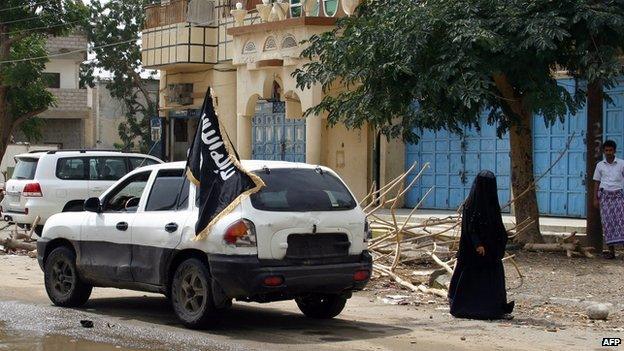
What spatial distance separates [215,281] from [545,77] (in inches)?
278

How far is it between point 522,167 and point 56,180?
8.96 meters

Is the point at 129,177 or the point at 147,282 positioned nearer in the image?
the point at 147,282

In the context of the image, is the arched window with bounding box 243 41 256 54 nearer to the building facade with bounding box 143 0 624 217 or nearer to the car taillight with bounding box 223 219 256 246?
the building facade with bounding box 143 0 624 217

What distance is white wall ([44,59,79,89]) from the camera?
187 feet

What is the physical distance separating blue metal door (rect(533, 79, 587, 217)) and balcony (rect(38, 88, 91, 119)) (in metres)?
35.8

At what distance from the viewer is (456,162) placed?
2633 cm

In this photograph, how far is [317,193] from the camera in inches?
406

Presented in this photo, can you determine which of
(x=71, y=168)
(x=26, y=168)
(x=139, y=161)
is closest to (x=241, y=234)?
(x=71, y=168)

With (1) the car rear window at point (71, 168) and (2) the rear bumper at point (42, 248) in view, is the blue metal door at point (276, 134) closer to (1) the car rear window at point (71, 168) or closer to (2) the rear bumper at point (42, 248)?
(1) the car rear window at point (71, 168)

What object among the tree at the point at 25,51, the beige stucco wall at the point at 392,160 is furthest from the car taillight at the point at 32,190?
the tree at the point at 25,51

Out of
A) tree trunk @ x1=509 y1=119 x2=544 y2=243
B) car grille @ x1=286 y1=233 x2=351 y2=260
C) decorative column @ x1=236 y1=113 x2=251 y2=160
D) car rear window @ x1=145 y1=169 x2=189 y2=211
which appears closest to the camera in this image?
car grille @ x1=286 y1=233 x2=351 y2=260

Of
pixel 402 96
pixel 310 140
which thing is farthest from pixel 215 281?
pixel 310 140

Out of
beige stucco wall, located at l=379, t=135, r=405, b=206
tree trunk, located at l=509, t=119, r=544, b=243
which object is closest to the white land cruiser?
tree trunk, located at l=509, t=119, r=544, b=243

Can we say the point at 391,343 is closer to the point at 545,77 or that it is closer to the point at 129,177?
the point at 129,177
